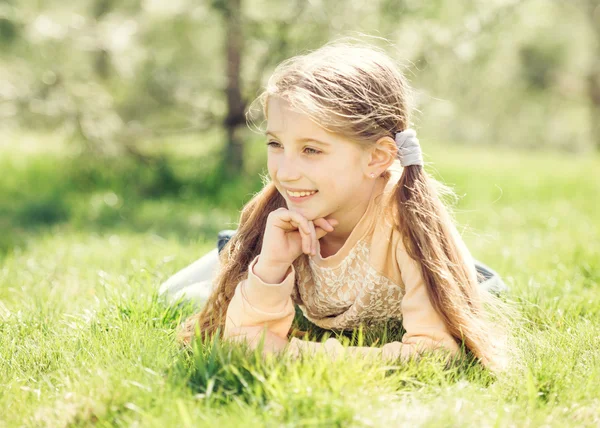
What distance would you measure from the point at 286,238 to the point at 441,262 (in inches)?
22.1

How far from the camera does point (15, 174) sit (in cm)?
638

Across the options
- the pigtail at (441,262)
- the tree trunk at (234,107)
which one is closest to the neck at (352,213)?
the pigtail at (441,262)

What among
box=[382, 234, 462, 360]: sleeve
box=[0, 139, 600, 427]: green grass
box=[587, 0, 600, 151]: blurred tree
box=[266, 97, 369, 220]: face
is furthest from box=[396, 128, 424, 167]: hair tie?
box=[587, 0, 600, 151]: blurred tree

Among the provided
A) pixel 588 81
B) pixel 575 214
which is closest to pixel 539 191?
pixel 575 214

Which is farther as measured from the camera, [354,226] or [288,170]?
[354,226]

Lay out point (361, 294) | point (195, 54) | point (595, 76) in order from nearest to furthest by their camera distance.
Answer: point (361, 294)
point (195, 54)
point (595, 76)

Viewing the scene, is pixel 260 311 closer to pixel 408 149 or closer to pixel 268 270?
pixel 268 270

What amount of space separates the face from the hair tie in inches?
5.5

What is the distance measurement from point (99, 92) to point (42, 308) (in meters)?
3.58

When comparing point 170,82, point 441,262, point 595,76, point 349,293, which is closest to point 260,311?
point 349,293

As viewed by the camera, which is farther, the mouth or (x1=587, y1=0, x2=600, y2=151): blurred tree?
(x1=587, y1=0, x2=600, y2=151): blurred tree

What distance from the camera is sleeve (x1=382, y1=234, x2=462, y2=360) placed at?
225cm

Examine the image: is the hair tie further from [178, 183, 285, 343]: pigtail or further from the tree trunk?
the tree trunk

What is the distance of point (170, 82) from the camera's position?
6309mm
